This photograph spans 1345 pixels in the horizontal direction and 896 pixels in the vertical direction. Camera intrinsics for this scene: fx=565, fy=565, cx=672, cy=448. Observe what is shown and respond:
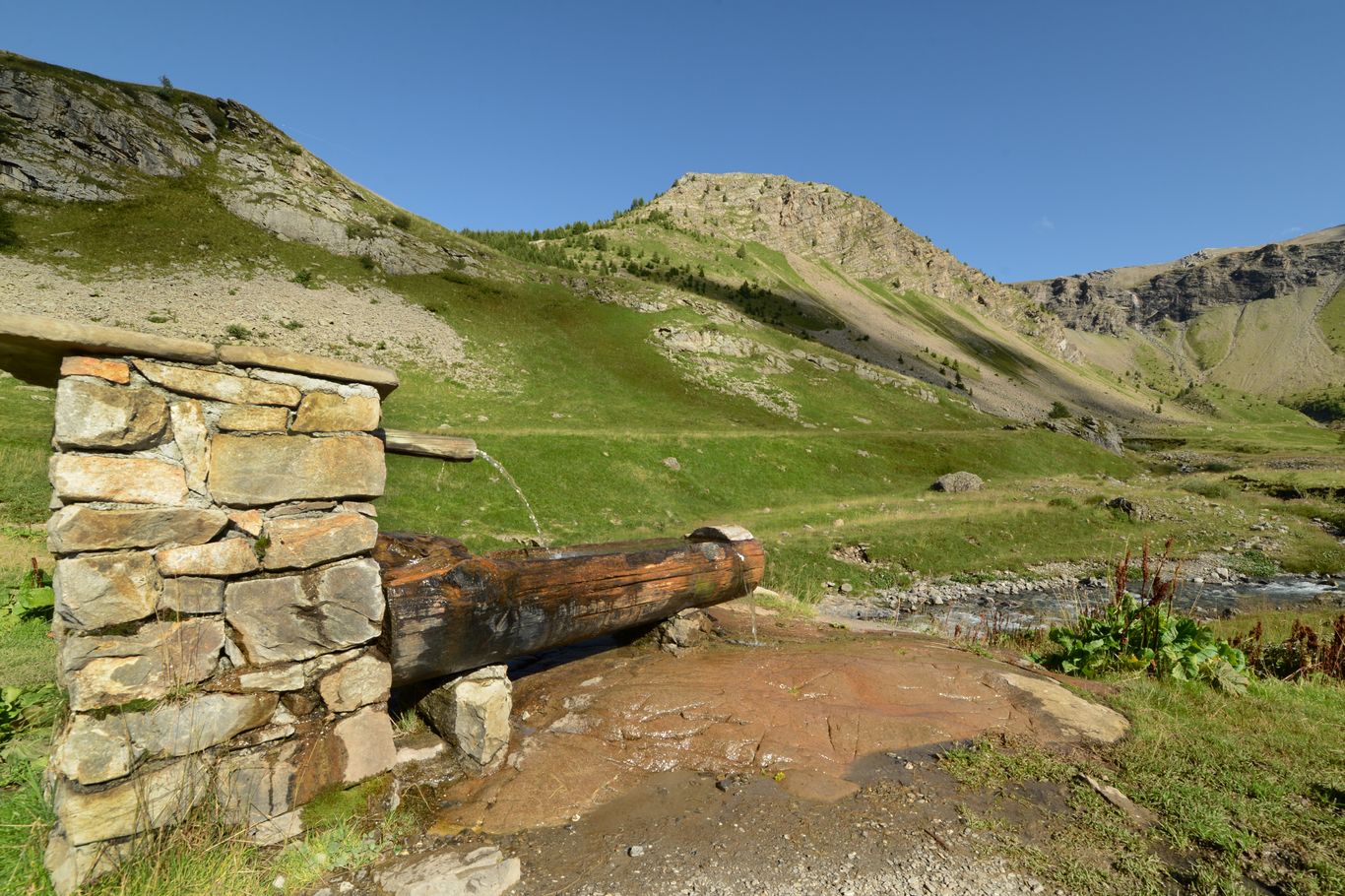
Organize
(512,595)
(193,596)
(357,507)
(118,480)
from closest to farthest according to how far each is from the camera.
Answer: (118,480), (193,596), (357,507), (512,595)

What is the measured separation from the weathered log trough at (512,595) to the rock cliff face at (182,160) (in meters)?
49.9

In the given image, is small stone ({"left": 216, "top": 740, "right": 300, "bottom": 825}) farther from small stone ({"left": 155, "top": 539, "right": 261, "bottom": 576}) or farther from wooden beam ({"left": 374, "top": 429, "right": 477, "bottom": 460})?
wooden beam ({"left": 374, "top": 429, "right": 477, "bottom": 460})

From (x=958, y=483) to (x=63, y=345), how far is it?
1485 inches

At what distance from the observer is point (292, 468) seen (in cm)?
475

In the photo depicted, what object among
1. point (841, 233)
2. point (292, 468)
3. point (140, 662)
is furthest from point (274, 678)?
point (841, 233)

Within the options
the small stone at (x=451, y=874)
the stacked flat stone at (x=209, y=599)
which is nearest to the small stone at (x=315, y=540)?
the stacked flat stone at (x=209, y=599)

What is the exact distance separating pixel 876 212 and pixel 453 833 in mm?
168227

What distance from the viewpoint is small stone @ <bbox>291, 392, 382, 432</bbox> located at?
4.86 metres

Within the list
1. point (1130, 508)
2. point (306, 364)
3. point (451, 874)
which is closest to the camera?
point (451, 874)

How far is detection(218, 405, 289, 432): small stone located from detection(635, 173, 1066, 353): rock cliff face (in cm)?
13112

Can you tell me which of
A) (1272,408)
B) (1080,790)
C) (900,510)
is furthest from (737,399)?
(1272,408)

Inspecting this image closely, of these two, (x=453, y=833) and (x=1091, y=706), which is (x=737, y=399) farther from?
(x=453, y=833)

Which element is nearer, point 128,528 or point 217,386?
point 128,528

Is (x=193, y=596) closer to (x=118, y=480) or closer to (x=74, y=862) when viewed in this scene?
(x=118, y=480)
